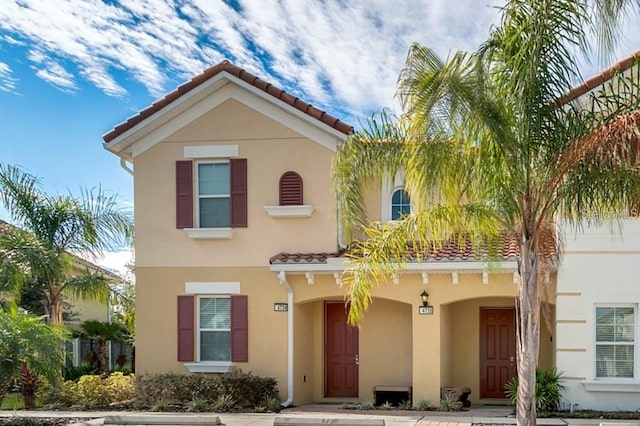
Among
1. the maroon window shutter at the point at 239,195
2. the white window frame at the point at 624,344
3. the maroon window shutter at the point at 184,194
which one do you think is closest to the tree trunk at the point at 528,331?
the white window frame at the point at 624,344

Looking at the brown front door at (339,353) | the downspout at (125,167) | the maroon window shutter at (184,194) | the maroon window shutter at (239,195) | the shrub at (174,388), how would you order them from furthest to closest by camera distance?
the downspout at (125,167), the brown front door at (339,353), the maroon window shutter at (184,194), the maroon window shutter at (239,195), the shrub at (174,388)

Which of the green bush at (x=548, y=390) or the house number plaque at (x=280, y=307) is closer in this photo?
the green bush at (x=548, y=390)

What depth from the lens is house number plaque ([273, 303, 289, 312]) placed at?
602 inches

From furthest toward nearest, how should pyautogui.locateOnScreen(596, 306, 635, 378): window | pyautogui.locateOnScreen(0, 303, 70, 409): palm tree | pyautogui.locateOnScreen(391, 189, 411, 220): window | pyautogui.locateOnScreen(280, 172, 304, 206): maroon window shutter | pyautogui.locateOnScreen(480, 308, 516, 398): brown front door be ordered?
pyautogui.locateOnScreen(480, 308, 516, 398): brown front door, pyautogui.locateOnScreen(391, 189, 411, 220): window, pyautogui.locateOnScreen(280, 172, 304, 206): maroon window shutter, pyautogui.locateOnScreen(596, 306, 635, 378): window, pyautogui.locateOnScreen(0, 303, 70, 409): palm tree

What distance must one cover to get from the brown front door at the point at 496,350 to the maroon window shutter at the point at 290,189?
18.1ft

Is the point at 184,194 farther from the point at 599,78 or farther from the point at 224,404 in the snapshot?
the point at 599,78

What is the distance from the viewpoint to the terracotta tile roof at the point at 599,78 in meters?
9.66

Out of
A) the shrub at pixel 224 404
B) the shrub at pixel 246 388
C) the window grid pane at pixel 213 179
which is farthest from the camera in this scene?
the window grid pane at pixel 213 179

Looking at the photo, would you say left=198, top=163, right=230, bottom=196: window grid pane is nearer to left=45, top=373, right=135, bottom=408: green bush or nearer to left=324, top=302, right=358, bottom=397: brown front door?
left=324, top=302, right=358, bottom=397: brown front door

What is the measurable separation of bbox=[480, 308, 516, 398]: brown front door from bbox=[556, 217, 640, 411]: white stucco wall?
2.83 meters

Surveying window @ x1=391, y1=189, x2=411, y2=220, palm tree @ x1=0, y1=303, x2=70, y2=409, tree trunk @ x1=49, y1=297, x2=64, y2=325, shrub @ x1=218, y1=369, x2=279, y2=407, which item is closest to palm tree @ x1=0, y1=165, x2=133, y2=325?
tree trunk @ x1=49, y1=297, x2=64, y2=325

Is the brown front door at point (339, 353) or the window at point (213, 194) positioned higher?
the window at point (213, 194)

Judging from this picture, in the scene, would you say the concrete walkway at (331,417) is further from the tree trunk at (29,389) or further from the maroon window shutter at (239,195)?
the maroon window shutter at (239,195)

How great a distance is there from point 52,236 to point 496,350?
38.0ft
